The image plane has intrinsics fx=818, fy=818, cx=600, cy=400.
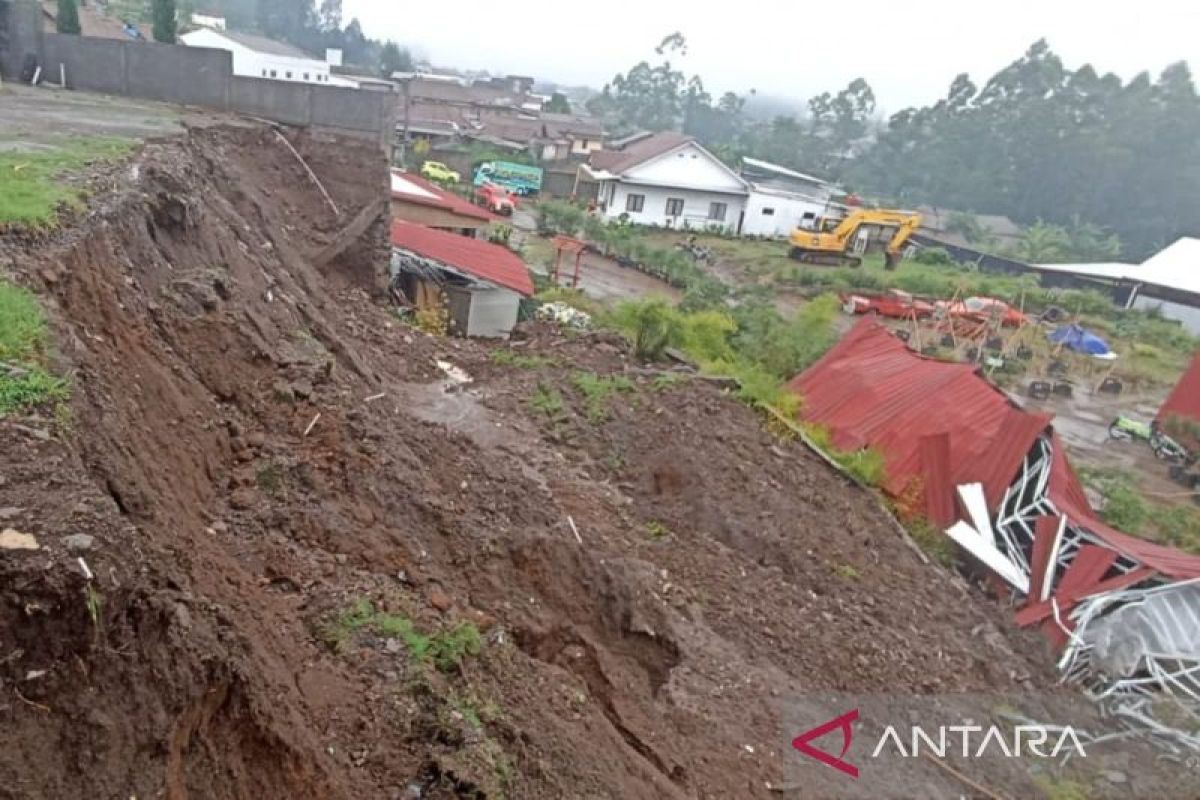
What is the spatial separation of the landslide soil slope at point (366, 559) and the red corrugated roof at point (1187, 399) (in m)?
12.2

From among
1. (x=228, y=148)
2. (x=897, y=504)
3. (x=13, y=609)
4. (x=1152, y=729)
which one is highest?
(x=228, y=148)

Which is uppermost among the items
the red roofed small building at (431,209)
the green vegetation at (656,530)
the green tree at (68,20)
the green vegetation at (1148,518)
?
the green tree at (68,20)

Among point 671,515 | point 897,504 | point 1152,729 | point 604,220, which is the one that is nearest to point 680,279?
point 604,220

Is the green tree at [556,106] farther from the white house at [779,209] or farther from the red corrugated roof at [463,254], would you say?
the red corrugated roof at [463,254]

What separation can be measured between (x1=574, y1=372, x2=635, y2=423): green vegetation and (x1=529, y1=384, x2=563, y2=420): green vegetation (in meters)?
0.38

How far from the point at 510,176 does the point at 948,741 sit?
35434 millimetres

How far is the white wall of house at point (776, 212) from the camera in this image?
127 feet

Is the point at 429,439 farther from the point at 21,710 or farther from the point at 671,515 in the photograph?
the point at 21,710

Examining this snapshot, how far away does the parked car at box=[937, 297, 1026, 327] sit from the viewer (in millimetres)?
24906

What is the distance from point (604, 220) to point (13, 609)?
34.9 metres

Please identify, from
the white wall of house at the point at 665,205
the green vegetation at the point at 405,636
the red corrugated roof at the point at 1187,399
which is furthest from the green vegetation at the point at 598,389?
the white wall of house at the point at 665,205

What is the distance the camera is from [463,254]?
51.6ft

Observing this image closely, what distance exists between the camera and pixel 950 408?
1235 centimetres

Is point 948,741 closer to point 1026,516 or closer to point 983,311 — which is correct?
point 1026,516
